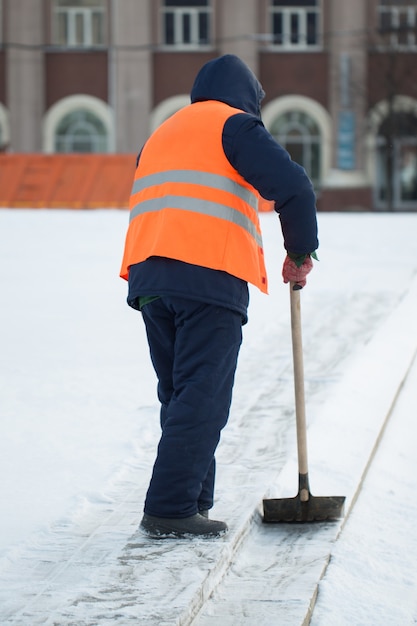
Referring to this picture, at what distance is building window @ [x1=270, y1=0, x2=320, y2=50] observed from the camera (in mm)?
38438

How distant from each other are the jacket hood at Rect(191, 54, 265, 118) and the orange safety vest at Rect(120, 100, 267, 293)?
71mm

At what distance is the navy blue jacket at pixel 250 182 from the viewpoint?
12.9ft

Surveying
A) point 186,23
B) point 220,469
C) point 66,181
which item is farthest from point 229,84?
point 186,23

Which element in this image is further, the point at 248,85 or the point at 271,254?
the point at 271,254

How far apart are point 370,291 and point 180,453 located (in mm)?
7877

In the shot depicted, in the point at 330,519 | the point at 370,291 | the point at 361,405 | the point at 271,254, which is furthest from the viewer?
the point at 271,254

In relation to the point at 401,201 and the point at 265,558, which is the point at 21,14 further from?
the point at 265,558

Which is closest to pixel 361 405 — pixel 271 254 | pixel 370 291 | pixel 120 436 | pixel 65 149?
pixel 120 436

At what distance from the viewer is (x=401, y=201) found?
39.2 metres

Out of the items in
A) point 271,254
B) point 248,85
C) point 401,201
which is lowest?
point 401,201

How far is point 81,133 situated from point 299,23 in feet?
25.3

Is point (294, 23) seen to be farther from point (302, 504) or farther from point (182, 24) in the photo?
point (302, 504)

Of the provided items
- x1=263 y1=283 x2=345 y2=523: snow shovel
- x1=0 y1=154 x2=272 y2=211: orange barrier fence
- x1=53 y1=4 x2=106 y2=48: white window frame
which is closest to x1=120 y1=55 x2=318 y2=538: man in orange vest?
x1=263 y1=283 x2=345 y2=523: snow shovel

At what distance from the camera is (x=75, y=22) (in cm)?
3853
